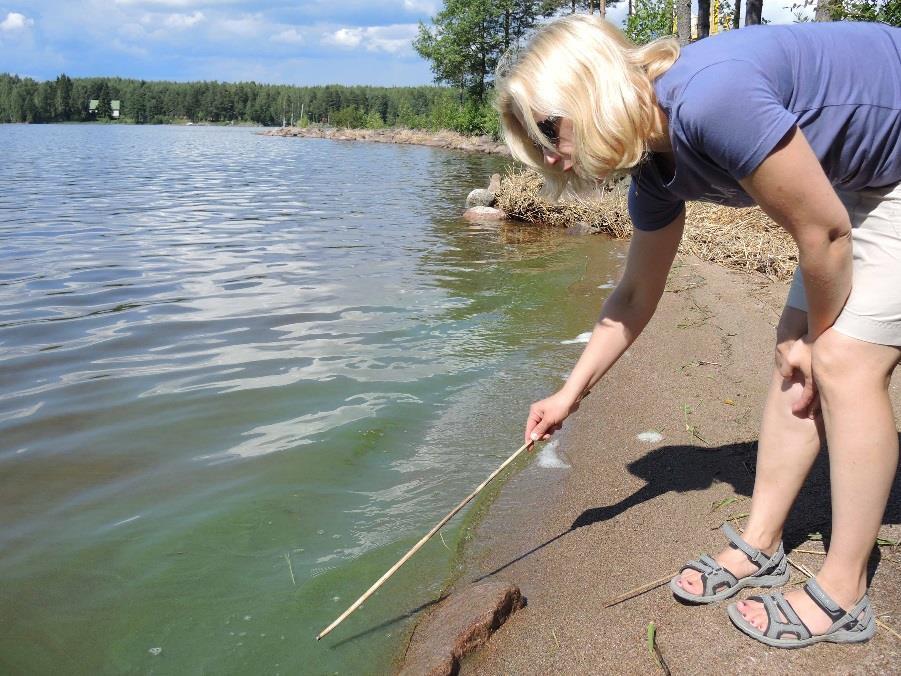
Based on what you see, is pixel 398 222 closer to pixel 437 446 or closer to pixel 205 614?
pixel 437 446

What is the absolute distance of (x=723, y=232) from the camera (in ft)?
29.2

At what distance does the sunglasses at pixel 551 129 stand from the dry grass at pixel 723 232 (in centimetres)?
314

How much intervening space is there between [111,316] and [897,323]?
6648 millimetres

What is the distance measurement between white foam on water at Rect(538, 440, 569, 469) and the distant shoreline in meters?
35.0

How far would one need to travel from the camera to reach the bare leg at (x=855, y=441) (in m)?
1.95

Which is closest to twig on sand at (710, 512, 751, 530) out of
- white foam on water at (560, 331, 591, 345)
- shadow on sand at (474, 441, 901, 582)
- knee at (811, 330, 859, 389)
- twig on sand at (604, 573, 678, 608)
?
shadow on sand at (474, 441, 901, 582)

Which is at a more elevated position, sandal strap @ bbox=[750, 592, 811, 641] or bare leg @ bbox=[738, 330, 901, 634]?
bare leg @ bbox=[738, 330, 901, 634]

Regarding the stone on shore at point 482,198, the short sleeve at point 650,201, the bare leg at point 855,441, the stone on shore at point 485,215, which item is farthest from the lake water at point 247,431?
the stone on shore at point 482,198

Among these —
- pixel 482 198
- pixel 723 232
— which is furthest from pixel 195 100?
pixel 723 232

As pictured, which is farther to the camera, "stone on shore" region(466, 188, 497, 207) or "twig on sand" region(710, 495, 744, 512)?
"stone on shore" region(466, 188, 497, 207)

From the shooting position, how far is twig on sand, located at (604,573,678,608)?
250 cm

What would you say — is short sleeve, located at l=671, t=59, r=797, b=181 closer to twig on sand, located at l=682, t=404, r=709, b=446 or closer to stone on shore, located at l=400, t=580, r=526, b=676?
stone on shore, located at l=400, t=580, r=526, b=676

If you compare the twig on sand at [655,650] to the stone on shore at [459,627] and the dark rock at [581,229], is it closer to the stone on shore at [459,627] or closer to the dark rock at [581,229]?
the stone on shore at [459,627]

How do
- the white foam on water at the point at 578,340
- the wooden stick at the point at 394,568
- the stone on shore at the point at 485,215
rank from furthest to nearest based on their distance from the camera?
1. the stone on shore at the point at 485,215
2. the white foam on water at the point at 578,340
3. the wooden stick at the point at 394,568
